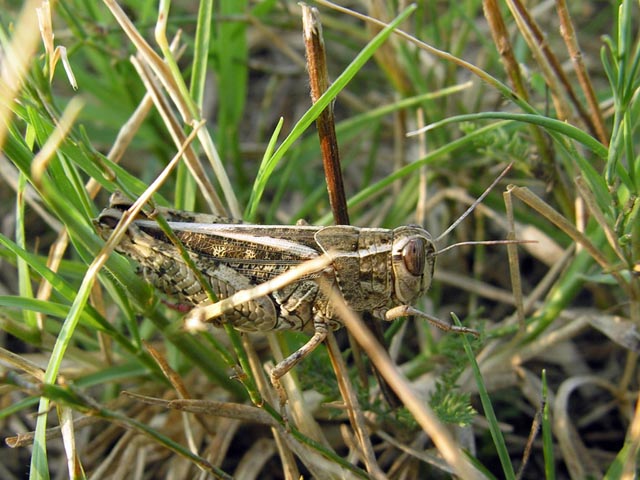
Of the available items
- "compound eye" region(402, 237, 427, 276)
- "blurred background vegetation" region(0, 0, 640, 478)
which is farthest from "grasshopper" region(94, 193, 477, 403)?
"blurred background vegetation" region(0, 0, 640, 478)

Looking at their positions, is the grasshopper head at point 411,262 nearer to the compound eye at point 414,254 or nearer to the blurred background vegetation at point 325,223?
the compound eye at point 414,254

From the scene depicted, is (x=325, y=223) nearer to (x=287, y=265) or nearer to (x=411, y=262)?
(x=287, y=265)

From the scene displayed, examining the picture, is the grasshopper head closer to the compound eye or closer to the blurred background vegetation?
the compound eye

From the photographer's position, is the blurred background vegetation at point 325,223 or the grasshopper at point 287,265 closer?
the blurred background vegetation at point 325,223

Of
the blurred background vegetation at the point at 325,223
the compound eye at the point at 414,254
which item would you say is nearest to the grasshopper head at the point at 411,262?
the compound eye at the point at 414,254

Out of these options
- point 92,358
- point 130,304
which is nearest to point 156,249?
point 130,304

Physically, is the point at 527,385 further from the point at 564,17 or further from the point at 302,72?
the point at 302,72

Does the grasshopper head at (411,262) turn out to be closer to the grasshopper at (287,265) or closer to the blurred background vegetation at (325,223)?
the grasshopper at (287,265)
